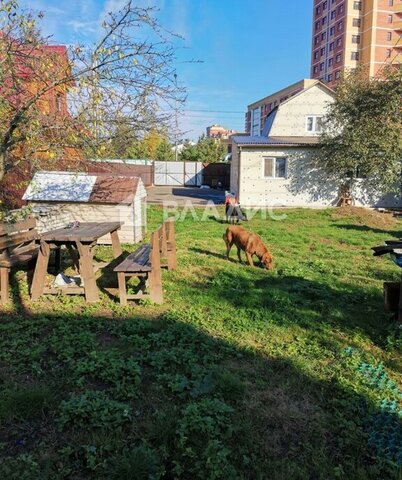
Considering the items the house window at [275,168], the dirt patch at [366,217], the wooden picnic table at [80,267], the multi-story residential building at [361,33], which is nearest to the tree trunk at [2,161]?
the wooden picnic table at [80,267]

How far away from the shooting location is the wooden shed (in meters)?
8.55

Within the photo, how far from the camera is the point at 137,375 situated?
3.20 m

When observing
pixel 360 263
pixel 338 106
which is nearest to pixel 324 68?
pixel 338 106

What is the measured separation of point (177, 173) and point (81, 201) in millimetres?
28633

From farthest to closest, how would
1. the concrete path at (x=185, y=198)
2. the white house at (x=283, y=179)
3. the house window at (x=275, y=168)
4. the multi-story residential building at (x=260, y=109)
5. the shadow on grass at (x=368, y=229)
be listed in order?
the multi-story residential building at (x=260, y=109)
the concrete path at (x=185, y=198)
the house window at (x=275, y=168)
the white house at (x=283, y=179)
the shadow on grass at (x=368, y=229)

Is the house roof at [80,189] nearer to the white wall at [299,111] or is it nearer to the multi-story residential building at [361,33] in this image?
the white wall at [299,111]

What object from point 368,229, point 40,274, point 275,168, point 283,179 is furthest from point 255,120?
point 40,274

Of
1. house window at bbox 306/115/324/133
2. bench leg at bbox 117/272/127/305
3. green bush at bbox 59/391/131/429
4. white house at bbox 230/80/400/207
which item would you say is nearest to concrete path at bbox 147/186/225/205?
white house at bbox 230/80/400/207

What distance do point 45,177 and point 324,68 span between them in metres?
73.1

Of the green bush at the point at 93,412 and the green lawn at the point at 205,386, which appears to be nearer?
the green lawn at the point at 205,386

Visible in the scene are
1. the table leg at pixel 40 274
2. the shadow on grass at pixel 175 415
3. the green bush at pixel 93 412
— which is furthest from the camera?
the table leg at pixel 40 274

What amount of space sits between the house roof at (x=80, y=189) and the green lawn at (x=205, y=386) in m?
3.22

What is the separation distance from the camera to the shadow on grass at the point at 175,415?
2279 mm

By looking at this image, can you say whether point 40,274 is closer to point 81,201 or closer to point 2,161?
point 2,161
